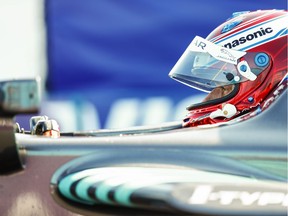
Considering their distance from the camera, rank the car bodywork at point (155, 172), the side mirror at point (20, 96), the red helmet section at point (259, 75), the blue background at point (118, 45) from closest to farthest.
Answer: the side mirror at point (20, 96), the car bodywork at point (155, 172), the red helmet section at point (259, 75), the blue background at point (118, 45)

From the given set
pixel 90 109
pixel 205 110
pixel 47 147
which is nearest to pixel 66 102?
Answer: pixel 90 109

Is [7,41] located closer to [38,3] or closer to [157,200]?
[38,3]

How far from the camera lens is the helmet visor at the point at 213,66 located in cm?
260

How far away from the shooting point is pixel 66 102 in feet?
17.5

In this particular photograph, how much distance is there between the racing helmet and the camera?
8.42 feet

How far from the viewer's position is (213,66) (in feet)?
8.80

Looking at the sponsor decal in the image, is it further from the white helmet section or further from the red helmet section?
the white helmet section

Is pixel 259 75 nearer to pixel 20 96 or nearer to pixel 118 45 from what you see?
pixel 20 96

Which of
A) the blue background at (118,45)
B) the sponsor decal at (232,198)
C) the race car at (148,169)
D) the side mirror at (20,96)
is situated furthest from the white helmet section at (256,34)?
the blue background at (118,45)

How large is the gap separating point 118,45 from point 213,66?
9.41 ft

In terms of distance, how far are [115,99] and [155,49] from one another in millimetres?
538

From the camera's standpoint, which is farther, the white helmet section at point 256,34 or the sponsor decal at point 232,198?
the white helmet section at point 256,34

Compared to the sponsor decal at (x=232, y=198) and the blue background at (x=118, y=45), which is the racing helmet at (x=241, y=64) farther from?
the blue background at (x=118, y=45)

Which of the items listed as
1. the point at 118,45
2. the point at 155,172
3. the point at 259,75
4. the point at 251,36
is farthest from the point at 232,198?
the point at 118,45
